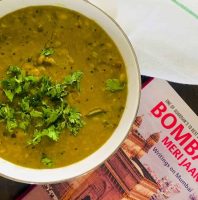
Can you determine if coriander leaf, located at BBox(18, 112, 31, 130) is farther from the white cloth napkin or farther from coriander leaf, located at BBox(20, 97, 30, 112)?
the white cloth napkin

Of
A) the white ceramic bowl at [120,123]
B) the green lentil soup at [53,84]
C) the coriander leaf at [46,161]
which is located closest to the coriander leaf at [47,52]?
the green lentil soup at [53,84]

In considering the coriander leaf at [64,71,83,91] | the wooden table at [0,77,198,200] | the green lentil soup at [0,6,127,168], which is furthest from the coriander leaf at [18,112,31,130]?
the wooden table at [0,77,198,200]

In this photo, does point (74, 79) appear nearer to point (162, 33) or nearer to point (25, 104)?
point (25, 104)

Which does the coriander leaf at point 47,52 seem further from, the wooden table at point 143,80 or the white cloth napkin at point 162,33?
the wooden table at point 143,80

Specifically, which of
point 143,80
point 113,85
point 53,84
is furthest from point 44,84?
point 143,80

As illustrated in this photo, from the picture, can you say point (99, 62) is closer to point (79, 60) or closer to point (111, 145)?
point (79, 60)

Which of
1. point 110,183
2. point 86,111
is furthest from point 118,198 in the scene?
point 86,111

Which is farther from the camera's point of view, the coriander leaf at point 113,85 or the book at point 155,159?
the book at point 155,159

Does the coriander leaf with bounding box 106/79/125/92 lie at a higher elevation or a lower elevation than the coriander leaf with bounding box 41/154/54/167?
higher
